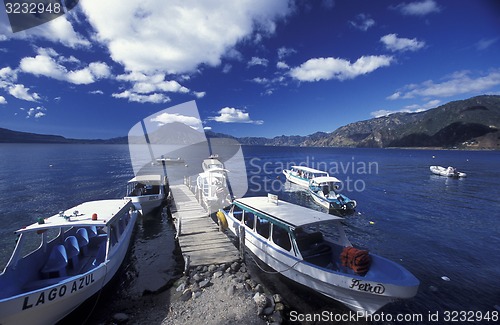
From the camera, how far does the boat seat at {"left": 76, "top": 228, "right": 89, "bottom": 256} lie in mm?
13029

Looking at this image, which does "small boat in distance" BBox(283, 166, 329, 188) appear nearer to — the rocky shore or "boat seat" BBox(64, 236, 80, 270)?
the rocky shore

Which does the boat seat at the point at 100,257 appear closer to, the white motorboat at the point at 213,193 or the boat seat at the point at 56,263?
the boat seat at the point at 56,263

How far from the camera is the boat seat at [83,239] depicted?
1303 cm

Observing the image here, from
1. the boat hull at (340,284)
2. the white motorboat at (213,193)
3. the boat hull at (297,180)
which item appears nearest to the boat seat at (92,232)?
the white motorboat at (213,193)

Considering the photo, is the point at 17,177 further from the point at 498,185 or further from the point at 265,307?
the point at 498,185

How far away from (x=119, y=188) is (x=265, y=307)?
39748mm

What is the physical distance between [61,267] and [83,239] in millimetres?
2717

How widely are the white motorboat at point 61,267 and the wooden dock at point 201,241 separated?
3.85 meters

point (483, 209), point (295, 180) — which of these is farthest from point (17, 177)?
point (483, 209)

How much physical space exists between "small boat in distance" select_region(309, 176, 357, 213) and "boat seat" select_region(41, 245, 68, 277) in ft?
87.0

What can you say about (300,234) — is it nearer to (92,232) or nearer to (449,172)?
(92,232)

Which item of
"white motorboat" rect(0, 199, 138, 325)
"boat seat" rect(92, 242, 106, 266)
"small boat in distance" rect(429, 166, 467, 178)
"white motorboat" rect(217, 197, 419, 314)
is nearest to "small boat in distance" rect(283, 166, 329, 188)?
"white motorboat" rect(217, 197, 419, 314)

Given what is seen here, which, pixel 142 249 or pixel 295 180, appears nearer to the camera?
pixel 142 249

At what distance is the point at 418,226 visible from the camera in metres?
24.4
